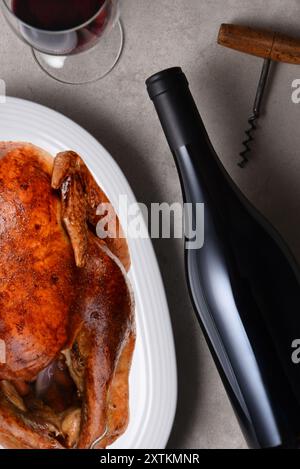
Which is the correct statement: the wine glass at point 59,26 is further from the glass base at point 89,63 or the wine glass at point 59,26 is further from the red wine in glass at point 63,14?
the glass base at point 89,63

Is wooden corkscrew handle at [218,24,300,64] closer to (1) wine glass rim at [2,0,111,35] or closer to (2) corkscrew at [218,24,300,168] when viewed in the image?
(2) corkscrew at [218,24,300,168]

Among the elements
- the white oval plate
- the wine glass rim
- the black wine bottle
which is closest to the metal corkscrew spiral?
the black wine bottle

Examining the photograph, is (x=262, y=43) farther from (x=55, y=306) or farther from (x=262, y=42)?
(x=55, y=306)

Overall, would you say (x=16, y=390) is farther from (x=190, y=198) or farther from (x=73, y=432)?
(x=190, y=198)

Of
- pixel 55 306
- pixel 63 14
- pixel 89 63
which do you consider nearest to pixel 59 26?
pixel 63 14
